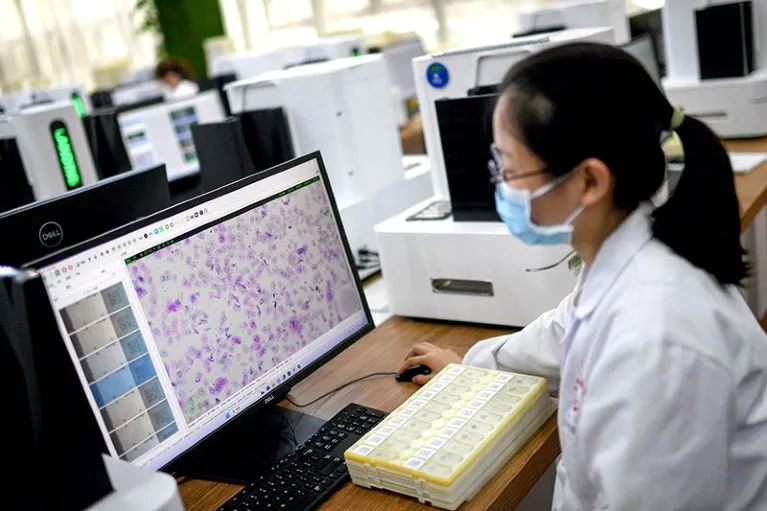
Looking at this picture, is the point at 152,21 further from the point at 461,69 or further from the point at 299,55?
the point at 461,69

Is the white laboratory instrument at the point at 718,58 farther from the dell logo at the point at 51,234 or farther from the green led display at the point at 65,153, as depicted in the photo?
the green led display at the point at 65,153

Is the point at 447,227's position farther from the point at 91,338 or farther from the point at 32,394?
the point at 32,394

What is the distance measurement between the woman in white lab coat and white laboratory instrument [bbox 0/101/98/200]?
7.10 ft

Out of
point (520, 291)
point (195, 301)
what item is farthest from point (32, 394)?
point (520, 291)

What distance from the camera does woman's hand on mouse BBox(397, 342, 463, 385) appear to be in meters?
1.30

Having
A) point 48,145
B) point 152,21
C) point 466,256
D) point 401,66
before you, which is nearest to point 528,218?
point 466,256

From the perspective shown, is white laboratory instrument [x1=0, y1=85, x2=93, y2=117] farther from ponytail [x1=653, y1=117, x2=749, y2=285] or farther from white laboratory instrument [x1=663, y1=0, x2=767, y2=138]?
ponytail [x1=653, y1=117, x2=749, y2=285]

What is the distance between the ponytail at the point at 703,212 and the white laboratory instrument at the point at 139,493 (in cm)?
62

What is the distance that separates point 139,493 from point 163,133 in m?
2.96

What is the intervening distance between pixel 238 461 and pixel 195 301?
26 cm

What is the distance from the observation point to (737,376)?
0.85m

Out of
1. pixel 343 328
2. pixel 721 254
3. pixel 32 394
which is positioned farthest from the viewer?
pixel 343 328

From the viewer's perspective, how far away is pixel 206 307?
43.9 inches

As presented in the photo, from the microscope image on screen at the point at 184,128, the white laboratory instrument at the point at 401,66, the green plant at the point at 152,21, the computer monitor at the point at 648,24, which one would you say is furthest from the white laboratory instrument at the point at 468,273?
the green plant at the point at 152,21
